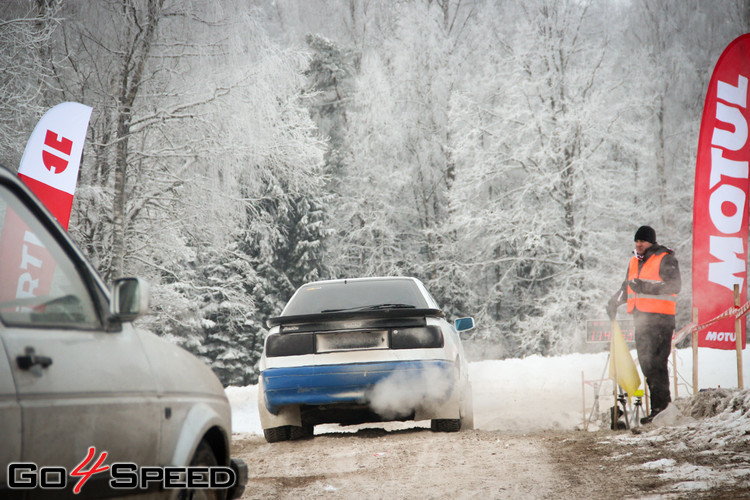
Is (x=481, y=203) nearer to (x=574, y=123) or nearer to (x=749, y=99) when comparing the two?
(x=574, y=123)

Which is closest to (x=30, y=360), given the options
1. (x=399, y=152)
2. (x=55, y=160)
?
(x=55, y=160)

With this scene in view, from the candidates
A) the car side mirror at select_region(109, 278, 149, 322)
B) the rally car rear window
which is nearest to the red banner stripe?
the rally car rear window

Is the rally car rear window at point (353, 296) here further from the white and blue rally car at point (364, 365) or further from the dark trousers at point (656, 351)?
the dark trousers at point (656, 351)

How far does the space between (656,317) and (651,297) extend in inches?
8.5

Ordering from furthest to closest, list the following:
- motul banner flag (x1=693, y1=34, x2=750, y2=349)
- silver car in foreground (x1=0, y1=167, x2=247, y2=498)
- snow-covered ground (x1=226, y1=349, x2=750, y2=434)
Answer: snow-covered ground (x1=226, y1=349, x2=750, y2=434)
motul banner flag (x1=693, y1=34, x2=750, y2=349)
silver car in foreground (x1=0, y1=167, x2=247, y2=498)

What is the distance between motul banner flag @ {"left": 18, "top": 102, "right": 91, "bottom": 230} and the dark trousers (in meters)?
7.02

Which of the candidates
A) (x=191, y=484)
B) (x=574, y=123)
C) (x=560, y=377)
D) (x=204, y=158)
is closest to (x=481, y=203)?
(x=574, y=123)

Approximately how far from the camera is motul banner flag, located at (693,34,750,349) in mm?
10727

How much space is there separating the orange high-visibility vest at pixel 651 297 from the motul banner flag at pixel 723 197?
292 centimetres

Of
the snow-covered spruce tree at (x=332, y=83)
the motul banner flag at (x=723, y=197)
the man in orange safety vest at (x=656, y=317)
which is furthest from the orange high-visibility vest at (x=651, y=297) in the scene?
the snow-covered spruce tree at (x=332, y=83)

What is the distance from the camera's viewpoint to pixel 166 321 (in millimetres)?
17938

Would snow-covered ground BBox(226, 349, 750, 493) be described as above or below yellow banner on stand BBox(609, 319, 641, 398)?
below

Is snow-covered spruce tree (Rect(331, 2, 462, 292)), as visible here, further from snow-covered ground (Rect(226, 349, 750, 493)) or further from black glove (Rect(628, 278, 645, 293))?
black glove (Rect(628, 278, 645, 293))

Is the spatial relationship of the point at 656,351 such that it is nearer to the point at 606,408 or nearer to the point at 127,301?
the point at 606,408
